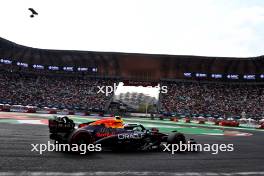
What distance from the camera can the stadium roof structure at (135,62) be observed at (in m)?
51.4

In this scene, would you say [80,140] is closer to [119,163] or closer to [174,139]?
[119,163]

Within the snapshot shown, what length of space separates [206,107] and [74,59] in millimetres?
22486

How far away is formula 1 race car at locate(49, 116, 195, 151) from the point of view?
32.7ft

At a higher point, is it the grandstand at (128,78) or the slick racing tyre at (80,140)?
the grandstand at (128,78)

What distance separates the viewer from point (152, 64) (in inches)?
2069

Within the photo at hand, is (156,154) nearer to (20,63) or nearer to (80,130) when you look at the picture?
(80,130)

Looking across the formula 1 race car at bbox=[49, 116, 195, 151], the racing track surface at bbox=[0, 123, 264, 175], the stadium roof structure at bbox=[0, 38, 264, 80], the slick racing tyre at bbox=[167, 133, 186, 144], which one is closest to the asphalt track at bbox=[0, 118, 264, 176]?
the racing track surface at bbox=[0, 123, 264, 175]

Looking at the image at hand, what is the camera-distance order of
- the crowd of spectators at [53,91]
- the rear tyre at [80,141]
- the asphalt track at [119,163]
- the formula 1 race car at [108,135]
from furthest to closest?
the crowd of spectators at [53,91] < the formula 1 race car at [108,135] < the rear tyre at [80,141] < the asphalt track at [119,163]

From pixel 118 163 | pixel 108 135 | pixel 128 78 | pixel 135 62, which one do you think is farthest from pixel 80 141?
pixel 128 78

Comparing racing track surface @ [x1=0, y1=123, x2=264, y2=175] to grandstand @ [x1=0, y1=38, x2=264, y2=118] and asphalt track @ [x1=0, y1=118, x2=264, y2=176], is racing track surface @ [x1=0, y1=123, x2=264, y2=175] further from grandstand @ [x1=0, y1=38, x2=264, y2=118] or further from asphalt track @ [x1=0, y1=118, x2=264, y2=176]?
grandstand @ [x1=0, y1=38, x2=264, y2=118]

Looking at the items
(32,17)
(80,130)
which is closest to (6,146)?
(80,130)

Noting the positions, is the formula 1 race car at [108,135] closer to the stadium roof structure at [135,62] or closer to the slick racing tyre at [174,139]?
the slick racing tyre at [174,139]

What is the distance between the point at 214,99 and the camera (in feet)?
169

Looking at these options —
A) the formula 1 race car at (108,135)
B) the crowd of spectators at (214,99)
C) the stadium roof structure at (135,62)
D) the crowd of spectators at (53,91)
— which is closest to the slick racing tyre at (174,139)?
the formula 1 race car at (108,135)
